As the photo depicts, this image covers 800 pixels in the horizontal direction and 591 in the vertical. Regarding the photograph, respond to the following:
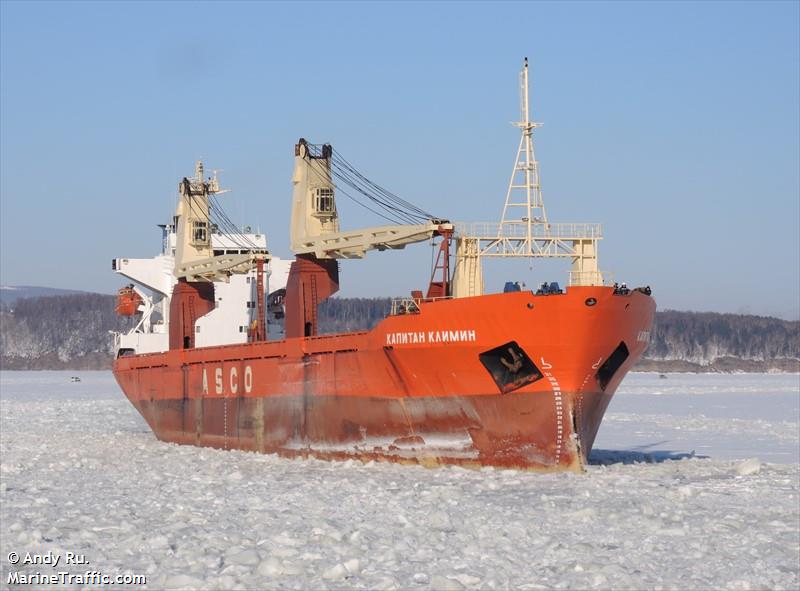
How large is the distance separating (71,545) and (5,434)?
20615 mm

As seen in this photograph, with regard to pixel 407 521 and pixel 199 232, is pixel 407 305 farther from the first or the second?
pixel 199 232

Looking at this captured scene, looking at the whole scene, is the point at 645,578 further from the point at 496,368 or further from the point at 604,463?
the point at 604,463

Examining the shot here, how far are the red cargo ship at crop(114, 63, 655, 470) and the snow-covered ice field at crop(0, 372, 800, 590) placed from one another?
2.56 ft

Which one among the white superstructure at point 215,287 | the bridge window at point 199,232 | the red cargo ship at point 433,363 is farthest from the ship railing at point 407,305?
the bridge window at point 199,232

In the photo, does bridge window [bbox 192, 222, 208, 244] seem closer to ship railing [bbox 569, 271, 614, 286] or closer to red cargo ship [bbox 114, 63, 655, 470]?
red cargo ship [bbox 114, 63, 655, 470]

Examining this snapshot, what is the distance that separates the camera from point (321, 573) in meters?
12.4

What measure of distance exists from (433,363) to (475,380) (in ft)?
3.14

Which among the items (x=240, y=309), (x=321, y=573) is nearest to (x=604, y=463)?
(x=321, y=573)

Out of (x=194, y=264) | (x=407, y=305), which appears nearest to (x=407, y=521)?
(x=407, y=305)

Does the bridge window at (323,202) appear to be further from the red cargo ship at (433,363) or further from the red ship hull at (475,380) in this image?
the red ship hull at (475,380)

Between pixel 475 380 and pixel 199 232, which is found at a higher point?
pixel 199 232

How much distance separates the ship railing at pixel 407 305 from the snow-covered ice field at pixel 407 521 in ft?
10.2

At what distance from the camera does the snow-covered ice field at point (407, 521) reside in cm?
1244

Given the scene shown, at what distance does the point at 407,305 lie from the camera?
22.8 metres
